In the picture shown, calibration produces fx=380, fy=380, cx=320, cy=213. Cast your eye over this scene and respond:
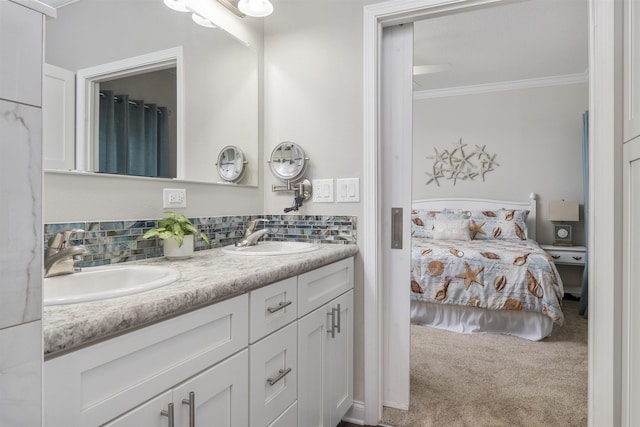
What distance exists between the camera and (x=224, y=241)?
1.93m

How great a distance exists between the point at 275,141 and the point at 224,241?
2.14 feet

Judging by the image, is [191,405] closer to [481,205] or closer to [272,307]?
[272,307]

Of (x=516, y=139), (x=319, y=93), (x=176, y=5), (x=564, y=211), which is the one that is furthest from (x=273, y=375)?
(x=516, y=139)

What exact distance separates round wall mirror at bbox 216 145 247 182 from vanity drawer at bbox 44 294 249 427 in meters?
1.03

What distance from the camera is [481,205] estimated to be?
496 centimetres

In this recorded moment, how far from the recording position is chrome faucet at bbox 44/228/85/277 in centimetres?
107

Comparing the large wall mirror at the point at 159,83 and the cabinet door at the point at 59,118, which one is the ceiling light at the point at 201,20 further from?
the cabinet door at the point at 59,118

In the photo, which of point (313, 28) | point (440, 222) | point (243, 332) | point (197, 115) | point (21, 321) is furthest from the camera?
point (440, 222)

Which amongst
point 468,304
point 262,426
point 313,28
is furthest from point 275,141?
point 468,304

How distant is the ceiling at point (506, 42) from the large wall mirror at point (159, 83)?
4.82 feet

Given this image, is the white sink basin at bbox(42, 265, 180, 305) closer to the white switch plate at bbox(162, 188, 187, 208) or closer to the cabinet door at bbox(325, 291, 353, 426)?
the white switch plate at bbox(162, 188, 187, 208)

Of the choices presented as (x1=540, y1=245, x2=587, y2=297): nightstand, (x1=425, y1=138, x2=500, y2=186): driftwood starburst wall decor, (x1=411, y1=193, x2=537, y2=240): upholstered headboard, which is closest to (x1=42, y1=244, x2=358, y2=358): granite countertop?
(x1=411, y1=193, x2=537, y2=240): upholstered headboard

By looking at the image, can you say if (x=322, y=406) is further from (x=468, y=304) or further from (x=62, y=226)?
(x=468, y=304)

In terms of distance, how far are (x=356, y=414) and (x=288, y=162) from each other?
1371mm
